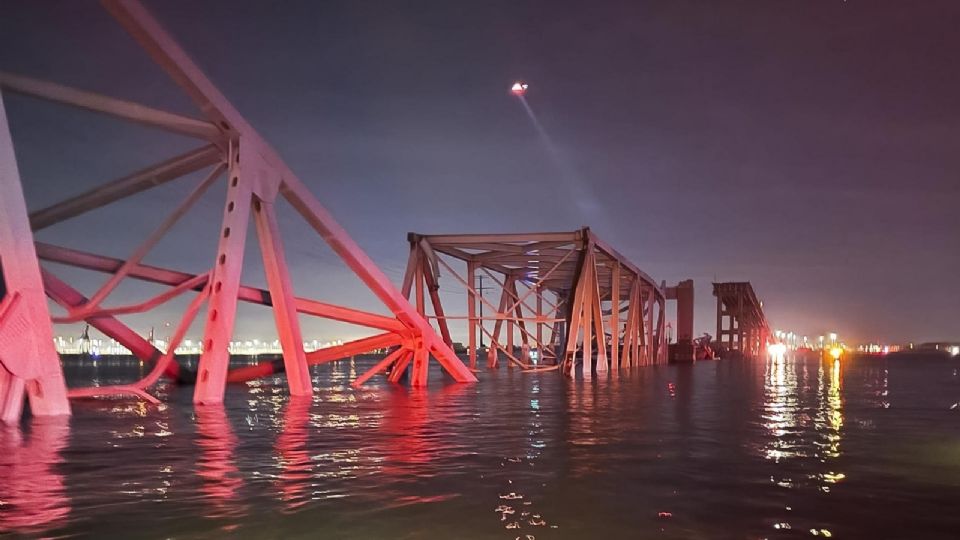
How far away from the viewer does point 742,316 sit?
139 metres

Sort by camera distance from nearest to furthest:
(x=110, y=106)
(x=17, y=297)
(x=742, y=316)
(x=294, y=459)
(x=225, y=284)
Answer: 1. (x=294, y=459)
2. (x=17, y=297)
3. (x=110, y=106)
4. (x=225, y=284)
5. (x=742, y=316)

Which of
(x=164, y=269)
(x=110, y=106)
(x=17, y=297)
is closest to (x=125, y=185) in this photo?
(x=164, y=269)

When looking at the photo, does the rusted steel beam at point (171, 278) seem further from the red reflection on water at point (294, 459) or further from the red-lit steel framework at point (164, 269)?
the red reflection on water at point (294, 459)

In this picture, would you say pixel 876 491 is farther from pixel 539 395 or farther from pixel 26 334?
pixel 539 395

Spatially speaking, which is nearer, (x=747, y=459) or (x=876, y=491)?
(x=876, y=491)

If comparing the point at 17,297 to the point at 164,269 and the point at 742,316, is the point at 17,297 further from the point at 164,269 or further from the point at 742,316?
the point at 742,316

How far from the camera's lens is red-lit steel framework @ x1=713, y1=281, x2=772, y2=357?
412 ft

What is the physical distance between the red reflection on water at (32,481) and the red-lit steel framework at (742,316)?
12109 centimetres

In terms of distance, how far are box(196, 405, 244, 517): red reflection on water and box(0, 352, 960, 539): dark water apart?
0.04 meters

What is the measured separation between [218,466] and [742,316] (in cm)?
13987

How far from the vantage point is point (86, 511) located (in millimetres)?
7246

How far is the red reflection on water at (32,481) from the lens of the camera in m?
6.89

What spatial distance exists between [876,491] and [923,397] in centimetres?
2272

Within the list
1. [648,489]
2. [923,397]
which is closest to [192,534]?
[648,489]
